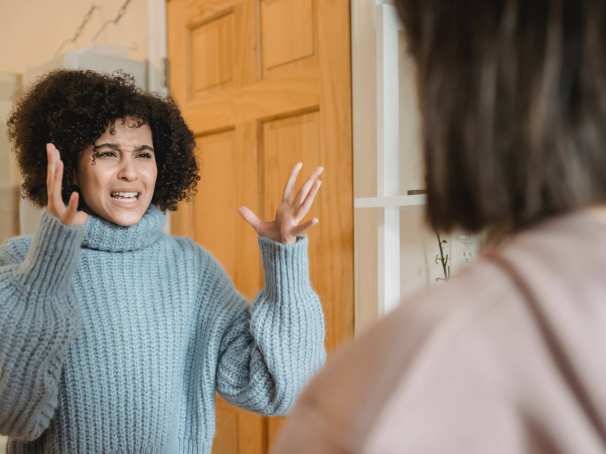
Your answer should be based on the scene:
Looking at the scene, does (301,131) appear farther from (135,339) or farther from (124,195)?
(135,339)

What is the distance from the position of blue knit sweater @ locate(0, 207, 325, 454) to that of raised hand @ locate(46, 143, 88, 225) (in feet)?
0.07

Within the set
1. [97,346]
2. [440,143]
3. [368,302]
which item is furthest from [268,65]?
[440,143]

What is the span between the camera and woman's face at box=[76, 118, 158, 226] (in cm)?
118

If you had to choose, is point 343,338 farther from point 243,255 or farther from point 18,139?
point 18,139

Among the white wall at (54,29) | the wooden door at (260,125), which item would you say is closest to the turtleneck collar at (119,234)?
the wooden door at (260,125)

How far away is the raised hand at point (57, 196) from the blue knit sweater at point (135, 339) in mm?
20

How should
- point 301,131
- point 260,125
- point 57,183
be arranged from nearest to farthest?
point 57,183 → point 301,131 → point 260,125

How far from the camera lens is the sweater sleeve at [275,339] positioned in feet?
3.72

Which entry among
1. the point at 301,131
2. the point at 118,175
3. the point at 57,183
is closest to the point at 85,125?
the point at 118,175

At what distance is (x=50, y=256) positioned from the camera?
1.02m

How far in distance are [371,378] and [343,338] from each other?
121cm

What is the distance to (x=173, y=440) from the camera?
46.6 inches

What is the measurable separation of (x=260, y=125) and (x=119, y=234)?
66 cm

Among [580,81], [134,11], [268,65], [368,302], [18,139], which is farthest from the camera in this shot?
[134,11]
